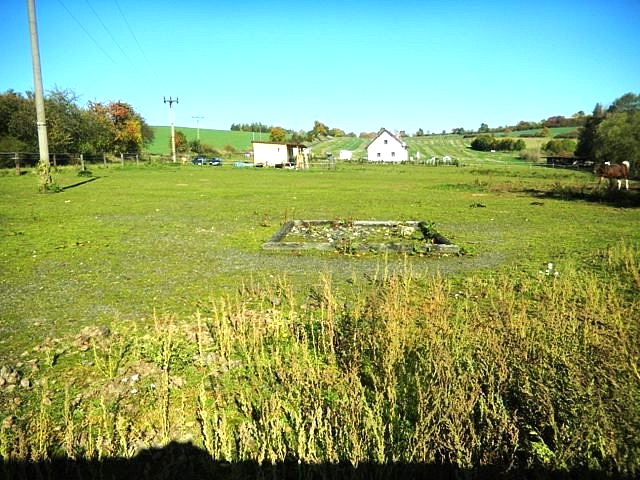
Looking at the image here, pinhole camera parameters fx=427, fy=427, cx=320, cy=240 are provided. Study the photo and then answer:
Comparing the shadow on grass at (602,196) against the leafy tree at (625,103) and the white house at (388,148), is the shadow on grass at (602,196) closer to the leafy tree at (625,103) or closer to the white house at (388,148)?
the leafy tree at (625,103)

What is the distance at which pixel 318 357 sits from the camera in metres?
3.83

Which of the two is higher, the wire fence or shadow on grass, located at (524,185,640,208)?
the wire fence

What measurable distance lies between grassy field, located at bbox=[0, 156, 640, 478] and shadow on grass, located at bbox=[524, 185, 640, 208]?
1029cm

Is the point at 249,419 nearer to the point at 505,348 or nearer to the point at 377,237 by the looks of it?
the point at 505,348

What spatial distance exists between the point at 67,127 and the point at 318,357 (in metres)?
57.8

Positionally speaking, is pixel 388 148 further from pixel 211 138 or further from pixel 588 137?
pixel 211 138

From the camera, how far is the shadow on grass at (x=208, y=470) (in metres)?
Answer: 2.33

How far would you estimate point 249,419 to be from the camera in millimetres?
2922

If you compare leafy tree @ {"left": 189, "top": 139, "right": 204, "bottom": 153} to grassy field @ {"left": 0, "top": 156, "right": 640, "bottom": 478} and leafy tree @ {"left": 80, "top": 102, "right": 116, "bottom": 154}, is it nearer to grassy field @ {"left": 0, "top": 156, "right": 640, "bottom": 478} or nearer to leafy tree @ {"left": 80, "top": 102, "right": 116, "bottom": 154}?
leafy tree @ {"left": 80, "top": 102, "right": 116, "bottom": 154}

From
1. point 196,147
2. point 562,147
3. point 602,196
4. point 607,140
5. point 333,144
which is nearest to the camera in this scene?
point 602,196

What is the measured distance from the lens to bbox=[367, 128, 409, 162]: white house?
8188cm

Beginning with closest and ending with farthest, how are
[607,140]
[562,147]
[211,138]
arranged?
[607,140]
[562,147]
[211,138]

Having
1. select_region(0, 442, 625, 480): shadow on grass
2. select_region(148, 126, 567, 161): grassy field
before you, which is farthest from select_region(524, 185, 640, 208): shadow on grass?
select_region(148, 126, 567, 161): grassy field

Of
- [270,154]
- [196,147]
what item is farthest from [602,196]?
[196,147]
